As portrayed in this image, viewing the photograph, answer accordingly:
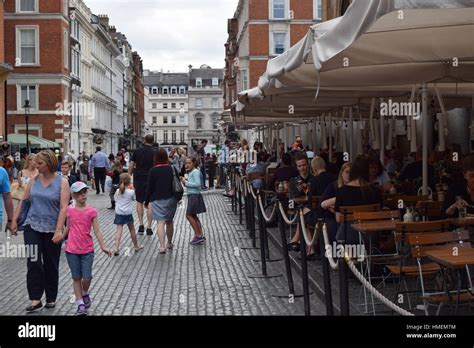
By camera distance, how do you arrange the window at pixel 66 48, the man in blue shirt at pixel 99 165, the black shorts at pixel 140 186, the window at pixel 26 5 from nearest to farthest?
the black shorts at pixel 140 186 → the man in blue shirt at pixel 99 165 → the window at pixel 26 5 → the window at pixel 66 48

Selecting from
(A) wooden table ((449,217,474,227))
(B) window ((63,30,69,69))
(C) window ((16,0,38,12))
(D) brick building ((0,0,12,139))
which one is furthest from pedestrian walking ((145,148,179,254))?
(B) window ((63,30,69,69))

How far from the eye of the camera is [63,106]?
5731 centimetres

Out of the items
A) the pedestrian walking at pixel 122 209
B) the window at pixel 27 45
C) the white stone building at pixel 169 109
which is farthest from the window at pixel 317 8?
the white stone building at pixel 169 109

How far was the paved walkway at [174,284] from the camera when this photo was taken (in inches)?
385

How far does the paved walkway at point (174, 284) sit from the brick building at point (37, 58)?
41.0 metres

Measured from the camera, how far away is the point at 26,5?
57.6 m

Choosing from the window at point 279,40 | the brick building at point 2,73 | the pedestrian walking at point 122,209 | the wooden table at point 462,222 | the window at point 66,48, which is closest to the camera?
the wooden table at point 462,222

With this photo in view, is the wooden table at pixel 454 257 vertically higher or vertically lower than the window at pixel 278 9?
lower

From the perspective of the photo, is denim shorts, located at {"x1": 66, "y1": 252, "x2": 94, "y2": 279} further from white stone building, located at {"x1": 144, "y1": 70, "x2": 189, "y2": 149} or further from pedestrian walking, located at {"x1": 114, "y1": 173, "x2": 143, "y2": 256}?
white stone building, located at {"x1": 144, "y1": 70, "x2": 189, "y2": 149}

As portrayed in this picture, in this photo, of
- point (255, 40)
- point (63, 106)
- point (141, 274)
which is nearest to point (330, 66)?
point (141, 274)

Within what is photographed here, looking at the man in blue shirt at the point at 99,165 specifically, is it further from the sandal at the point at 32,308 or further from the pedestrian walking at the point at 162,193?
the sandal at the point at 32,308

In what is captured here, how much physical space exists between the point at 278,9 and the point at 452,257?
66.0 meters

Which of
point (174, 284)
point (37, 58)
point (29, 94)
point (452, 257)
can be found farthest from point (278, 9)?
point (452, 257)

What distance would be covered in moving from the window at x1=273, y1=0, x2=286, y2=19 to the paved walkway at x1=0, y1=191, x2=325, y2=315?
56038 millimetres
